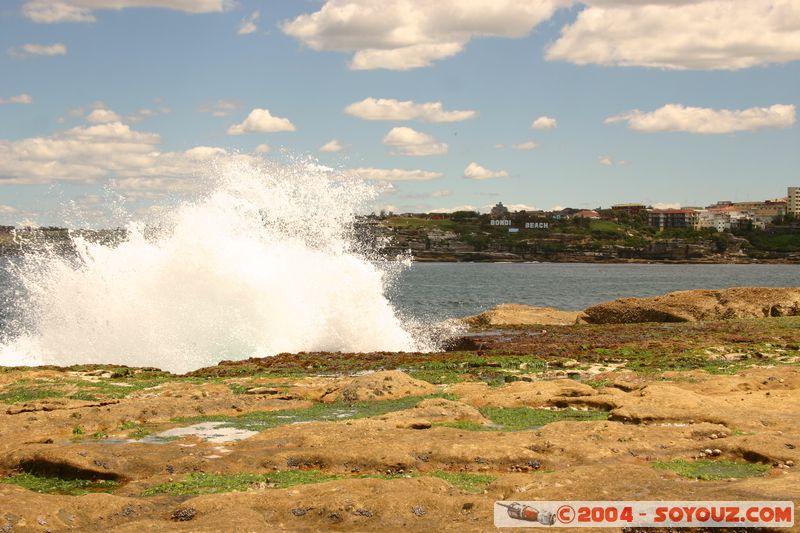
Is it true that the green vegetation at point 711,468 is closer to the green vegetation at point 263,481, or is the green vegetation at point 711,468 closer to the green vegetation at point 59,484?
the green vegetation at point 263,481

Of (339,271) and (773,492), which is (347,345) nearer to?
(339,271)

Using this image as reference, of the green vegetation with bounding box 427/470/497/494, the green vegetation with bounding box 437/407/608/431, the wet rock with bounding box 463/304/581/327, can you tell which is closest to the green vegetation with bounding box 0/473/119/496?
the green vegetation with bounding box 427/470/497/494

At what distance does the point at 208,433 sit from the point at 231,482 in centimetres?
463

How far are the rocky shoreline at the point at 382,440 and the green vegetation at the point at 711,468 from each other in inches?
2.0

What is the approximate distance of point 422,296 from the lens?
90.9 m

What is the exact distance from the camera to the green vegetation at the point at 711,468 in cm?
1408

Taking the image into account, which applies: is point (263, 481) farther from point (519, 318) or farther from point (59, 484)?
Result: point (519, 318)

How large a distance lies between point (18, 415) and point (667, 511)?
15.9m

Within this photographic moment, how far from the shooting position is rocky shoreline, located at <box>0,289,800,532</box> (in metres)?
11.8

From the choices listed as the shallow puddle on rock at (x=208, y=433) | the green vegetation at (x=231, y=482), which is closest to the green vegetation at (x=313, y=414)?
the shallow puddle on rock at (x=208, y=433)

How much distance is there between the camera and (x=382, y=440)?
16.0m

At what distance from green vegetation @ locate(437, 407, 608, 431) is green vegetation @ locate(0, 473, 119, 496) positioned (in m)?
7.32

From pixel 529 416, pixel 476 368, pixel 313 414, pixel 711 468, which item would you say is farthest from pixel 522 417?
pixel 476 368

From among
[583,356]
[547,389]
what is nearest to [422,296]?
[583,356]
